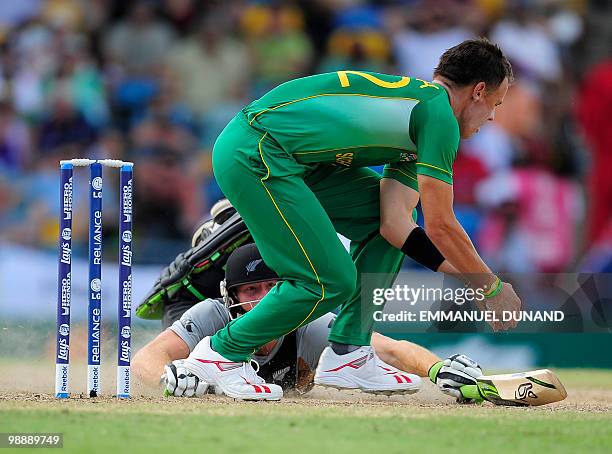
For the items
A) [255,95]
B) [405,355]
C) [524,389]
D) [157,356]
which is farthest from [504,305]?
[255,95]

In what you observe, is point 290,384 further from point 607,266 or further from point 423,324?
point 607,266

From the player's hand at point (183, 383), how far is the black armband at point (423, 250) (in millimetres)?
1196

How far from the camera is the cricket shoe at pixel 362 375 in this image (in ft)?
18.1

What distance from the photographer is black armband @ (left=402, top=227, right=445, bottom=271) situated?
5.39 meters

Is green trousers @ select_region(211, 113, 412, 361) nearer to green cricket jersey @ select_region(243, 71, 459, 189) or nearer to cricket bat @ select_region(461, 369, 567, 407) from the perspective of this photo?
green cricket jersey @ select_region(243, 71, 459, 189)

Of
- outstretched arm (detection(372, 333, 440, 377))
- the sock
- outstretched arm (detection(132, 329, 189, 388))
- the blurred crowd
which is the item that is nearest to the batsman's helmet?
outstretched arm (detection(132, 329, 189, 388))

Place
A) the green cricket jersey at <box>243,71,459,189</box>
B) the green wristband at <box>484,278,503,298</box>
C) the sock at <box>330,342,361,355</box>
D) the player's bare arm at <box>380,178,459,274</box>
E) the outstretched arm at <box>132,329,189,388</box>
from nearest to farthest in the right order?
the green cricket jersey at <box>243,71,459,189</box>, the green wristband at <box>484,278,503,298</box>, the player's bare arm at <box>380,178,459,274</box>, the sock at <box>330,342,361,355</box>, the outstretched arm at <box>132,329,189,388</box>

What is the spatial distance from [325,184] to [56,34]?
635 cm

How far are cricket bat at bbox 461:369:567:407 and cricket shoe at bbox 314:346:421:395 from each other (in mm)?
424

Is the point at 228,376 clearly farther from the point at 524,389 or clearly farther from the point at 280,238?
the point at 524,389

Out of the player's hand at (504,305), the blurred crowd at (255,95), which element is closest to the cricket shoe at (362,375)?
the player's hand at (504,305)

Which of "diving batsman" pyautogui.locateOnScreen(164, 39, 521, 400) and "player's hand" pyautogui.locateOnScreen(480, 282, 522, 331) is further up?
"diving batsman" pyautogui.locateOnScreen(164, 39, 521, 400)

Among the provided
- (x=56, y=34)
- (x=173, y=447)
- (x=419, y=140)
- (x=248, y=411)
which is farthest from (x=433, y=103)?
(x=56, y=34)

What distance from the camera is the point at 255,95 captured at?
11.0 meters
